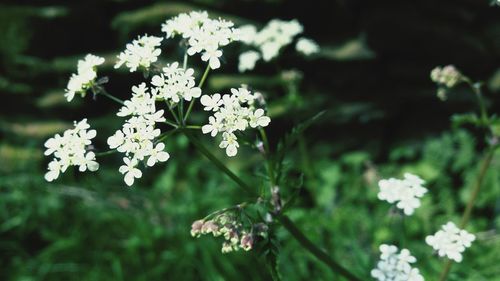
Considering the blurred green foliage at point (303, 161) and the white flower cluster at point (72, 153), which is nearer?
the white flower cluster at point (72, 153)

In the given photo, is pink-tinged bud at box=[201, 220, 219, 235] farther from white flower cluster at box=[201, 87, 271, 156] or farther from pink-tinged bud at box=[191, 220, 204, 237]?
white flower cluster at box=[201, 87, 271, 156]

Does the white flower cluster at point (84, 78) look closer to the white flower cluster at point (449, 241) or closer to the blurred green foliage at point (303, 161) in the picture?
the white flower cluster at point (449, 241)

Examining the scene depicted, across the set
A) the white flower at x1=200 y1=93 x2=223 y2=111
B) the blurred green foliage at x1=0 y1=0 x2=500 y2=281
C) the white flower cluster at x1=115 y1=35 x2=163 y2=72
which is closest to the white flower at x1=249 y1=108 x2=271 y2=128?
the white flower at x1=200 y1=93 x2=223 y2=111

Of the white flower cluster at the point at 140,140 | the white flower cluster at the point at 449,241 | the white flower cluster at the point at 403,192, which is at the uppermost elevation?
the white flower cluster at the point at 140,140

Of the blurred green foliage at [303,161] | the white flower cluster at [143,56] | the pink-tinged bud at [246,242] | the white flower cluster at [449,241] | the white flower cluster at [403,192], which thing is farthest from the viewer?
the blurred green foliage at [303,161]

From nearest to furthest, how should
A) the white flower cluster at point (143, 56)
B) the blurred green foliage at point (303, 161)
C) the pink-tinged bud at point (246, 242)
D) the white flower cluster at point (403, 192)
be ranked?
the pink-tinged bud at point (246, 242), the white flower cluster at point (143, 56), the white flower cluster at point (403, 192), the blurred green foliage at point (303, 161)

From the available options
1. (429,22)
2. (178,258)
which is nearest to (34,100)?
(178,258)

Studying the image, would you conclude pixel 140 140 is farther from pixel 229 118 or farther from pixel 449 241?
pixel 449 241

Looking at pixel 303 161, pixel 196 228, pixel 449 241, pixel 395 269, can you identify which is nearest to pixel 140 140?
pixel 196 228

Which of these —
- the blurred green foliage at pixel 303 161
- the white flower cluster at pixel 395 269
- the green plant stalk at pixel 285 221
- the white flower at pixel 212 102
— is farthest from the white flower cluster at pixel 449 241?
the blurred green foliage at pixel 303 161
